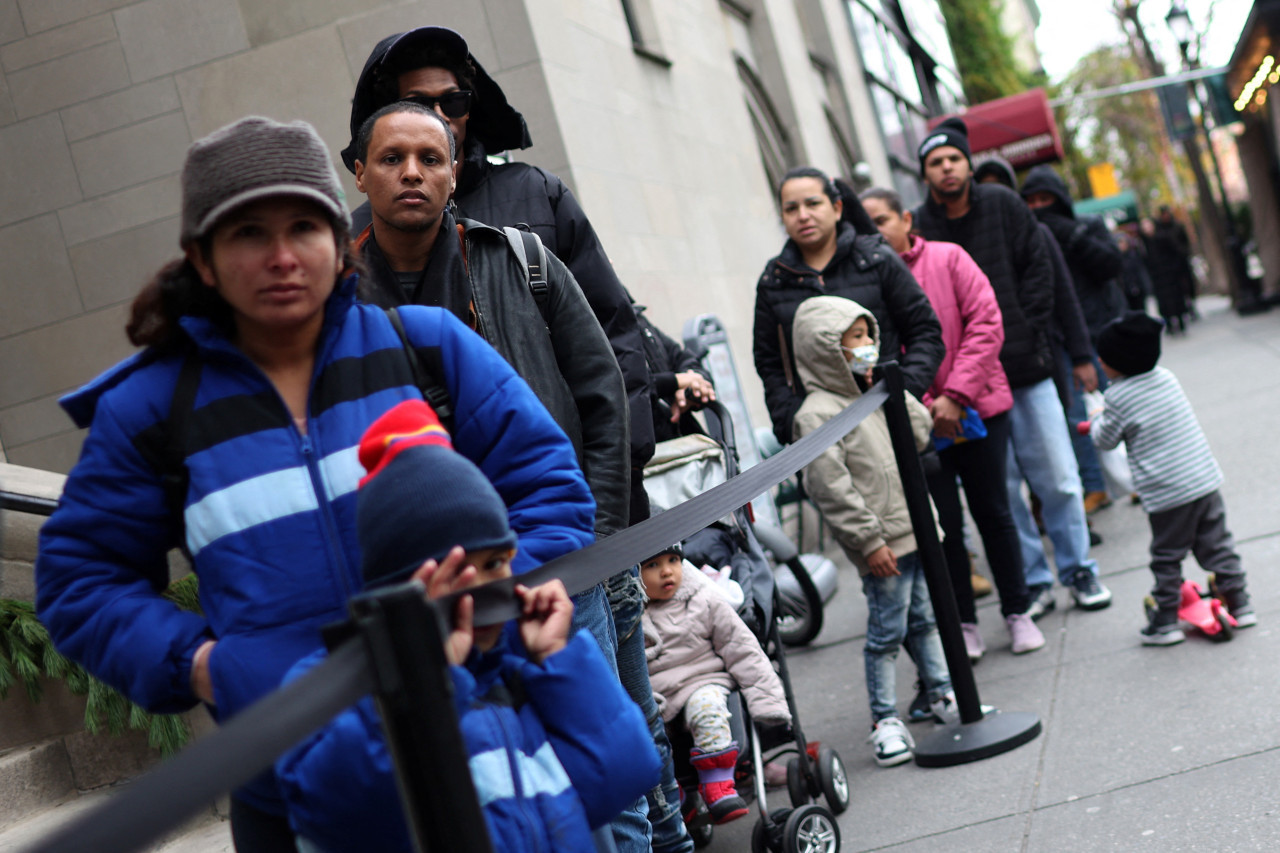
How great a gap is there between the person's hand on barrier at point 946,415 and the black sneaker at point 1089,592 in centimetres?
115

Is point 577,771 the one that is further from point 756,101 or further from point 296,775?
point 756,101

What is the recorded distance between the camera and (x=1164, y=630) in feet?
18.2

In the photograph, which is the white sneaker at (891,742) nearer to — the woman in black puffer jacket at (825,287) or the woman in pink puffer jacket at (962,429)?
the woman in pink puffer jacket at (962,429)

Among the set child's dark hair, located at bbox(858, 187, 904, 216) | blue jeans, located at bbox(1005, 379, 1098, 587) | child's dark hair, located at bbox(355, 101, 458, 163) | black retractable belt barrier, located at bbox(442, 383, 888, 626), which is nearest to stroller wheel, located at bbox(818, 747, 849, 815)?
black retractable belt barrier, located at bbox(442, 383, 888, 626)

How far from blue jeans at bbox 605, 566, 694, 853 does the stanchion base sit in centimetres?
140

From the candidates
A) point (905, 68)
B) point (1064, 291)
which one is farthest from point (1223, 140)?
point (1064, 291)

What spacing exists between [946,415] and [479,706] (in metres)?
4.28

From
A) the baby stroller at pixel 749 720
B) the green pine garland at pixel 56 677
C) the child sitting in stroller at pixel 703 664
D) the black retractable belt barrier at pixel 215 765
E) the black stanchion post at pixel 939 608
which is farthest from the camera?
the black stanchion post at pixel 939 608

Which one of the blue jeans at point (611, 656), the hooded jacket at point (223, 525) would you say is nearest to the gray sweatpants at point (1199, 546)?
the blue jeans at point (611, 656)

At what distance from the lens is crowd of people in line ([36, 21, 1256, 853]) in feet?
6.30

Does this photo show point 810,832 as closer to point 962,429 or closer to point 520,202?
point 520,202

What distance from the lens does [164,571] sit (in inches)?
87.0

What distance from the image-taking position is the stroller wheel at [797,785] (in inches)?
165

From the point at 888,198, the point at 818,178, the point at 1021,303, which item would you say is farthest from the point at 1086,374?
the point at 818,178
